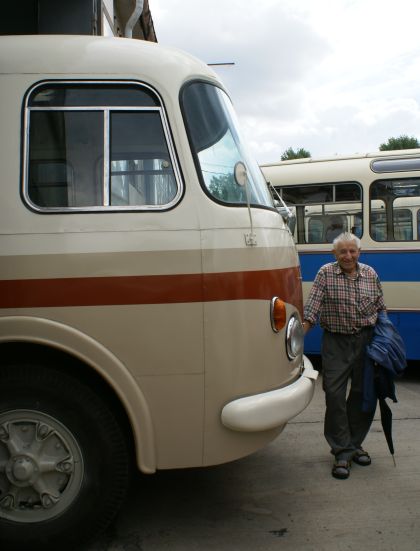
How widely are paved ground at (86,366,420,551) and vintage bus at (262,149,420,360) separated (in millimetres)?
2586

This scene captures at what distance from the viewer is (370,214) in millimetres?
7062

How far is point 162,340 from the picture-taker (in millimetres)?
2807

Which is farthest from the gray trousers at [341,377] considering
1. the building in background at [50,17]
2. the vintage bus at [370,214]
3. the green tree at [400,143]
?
the green tree at [400,143]

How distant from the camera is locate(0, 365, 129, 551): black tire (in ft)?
9.22

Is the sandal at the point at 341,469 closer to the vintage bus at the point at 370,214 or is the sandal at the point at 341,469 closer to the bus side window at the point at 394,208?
the vintage bus at the point at 370,214

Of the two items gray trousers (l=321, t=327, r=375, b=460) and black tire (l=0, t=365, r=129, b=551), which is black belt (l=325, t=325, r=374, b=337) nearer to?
gray trousers (l=321, t=327, r=375, b=460)

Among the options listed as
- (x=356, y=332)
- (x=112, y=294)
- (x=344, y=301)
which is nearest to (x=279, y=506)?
(x=356, y=332)

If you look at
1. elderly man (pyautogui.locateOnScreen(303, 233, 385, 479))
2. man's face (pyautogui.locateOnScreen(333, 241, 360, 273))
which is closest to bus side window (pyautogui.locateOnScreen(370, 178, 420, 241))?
elderly man (pyautogui.locateOnScreen(303, 233, 385, 479))

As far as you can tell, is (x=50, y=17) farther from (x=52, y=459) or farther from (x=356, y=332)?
(x=52, y=459)

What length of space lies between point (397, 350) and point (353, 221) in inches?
139

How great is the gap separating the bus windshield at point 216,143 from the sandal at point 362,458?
7.01 ft

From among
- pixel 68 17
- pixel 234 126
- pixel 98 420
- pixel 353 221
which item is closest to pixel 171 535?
pixel 98 420

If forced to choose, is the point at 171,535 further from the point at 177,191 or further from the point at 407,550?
the point at 177,191

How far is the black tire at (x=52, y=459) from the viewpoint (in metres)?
2.81
